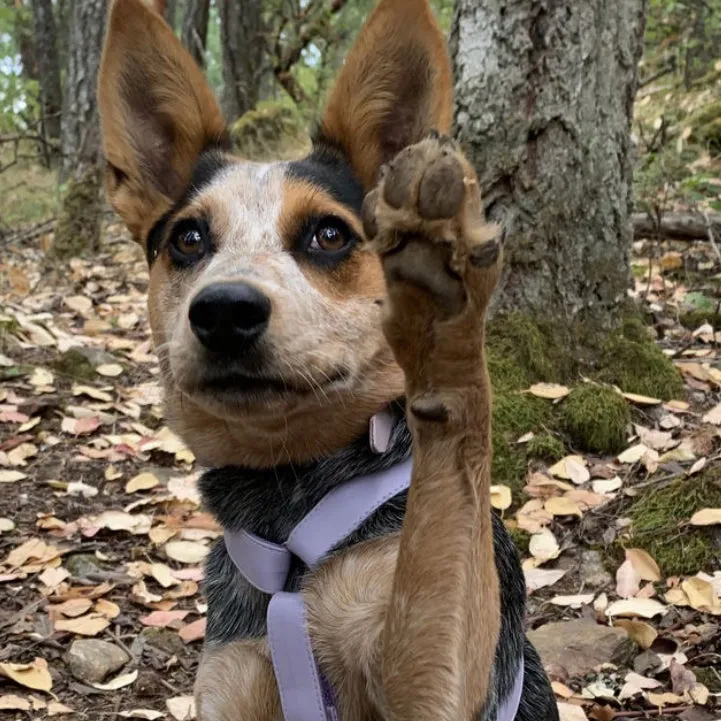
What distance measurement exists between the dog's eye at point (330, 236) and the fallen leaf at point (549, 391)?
206 centimetres

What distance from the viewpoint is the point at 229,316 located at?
2207 mm

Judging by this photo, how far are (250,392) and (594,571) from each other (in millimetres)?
2101

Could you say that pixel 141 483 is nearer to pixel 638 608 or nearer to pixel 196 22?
pixel 638 608

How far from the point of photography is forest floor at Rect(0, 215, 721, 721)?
332 cm

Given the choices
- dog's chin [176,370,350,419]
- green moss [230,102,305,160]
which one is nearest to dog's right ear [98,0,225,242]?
dog's chin [176,370,350,419]

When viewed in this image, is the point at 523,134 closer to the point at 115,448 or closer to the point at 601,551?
the point at 601,551

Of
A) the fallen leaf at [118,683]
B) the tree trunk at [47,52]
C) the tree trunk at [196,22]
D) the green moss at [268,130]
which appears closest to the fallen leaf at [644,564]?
the fallen leaf at [118,683]

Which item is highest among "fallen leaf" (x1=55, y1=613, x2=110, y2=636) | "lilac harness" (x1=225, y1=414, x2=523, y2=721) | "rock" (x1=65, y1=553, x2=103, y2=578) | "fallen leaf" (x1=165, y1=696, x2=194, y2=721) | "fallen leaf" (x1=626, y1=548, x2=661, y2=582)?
"lilac harness" (x1=225, y1=414, x2=523, y2=721)

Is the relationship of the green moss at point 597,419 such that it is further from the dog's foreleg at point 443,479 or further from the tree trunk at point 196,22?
the tree trunk at point 196,22

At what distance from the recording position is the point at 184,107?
316 centimetres

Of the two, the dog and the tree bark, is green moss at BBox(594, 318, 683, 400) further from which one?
the dog

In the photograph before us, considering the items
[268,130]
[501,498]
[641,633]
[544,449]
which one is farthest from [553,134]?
[268,130]

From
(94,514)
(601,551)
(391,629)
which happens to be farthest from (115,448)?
(391,629)

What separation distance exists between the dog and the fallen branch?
4410mm
